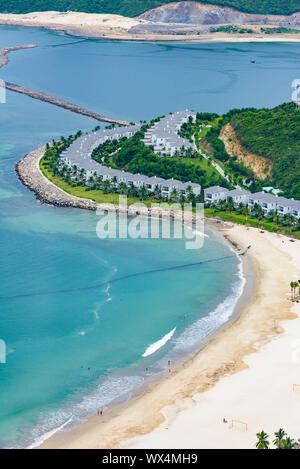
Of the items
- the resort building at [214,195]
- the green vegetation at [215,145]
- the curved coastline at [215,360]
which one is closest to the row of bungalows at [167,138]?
the green vegetation at [215,145]

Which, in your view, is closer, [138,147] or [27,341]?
[27,341]

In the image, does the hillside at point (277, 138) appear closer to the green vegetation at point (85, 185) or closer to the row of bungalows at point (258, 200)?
the row of bungalows at point (258, 200)

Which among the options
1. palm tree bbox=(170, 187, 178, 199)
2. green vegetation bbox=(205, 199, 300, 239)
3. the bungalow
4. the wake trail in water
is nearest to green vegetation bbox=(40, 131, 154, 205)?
palm tree bbox=(170, 187, 178, 199)

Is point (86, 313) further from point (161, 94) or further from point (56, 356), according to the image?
point (161, 94)

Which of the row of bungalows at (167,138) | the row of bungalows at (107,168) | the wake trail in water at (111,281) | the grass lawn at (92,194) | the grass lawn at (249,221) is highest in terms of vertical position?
the row of bungalows at (167,138)

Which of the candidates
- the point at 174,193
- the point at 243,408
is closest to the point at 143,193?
the point at 174,193

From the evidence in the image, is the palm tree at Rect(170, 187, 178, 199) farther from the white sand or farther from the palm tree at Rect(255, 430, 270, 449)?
the palm tree at Rect(255, 430, 270, 449)
